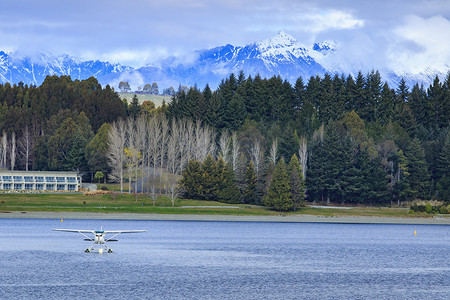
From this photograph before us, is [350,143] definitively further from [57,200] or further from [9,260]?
[9,260]

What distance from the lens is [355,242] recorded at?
3479 inches

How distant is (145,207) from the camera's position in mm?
112688

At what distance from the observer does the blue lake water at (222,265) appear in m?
49.8

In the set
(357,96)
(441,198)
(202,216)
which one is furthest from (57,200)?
(357,96)

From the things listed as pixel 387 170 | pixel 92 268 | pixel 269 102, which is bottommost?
pixel 92 268

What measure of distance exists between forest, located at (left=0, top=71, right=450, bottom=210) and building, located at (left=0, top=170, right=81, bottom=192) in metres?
8.85

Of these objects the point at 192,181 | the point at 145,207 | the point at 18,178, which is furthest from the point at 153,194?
the point at 18,178

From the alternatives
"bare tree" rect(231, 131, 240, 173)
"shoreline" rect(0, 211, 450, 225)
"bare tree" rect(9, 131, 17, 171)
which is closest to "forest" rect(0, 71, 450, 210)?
"bare tree" rect(231, 131, 240, 173)

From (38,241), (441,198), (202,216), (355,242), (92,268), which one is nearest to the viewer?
(92,268)

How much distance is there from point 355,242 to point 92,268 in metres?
40.4

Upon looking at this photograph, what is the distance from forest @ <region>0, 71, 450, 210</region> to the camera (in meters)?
126

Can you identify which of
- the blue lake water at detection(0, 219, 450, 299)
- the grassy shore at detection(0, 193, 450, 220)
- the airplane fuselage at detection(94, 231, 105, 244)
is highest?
the grassy shore at detection(0, 193, 450, 220)

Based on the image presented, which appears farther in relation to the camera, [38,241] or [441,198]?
[441,198]

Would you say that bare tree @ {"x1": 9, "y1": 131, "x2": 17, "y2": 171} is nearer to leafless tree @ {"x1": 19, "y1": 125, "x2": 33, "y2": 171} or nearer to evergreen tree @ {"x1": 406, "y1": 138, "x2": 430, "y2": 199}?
leafless tree @ {"x1": 19, "y1": 125, "x2": 33, "y2": 171}
